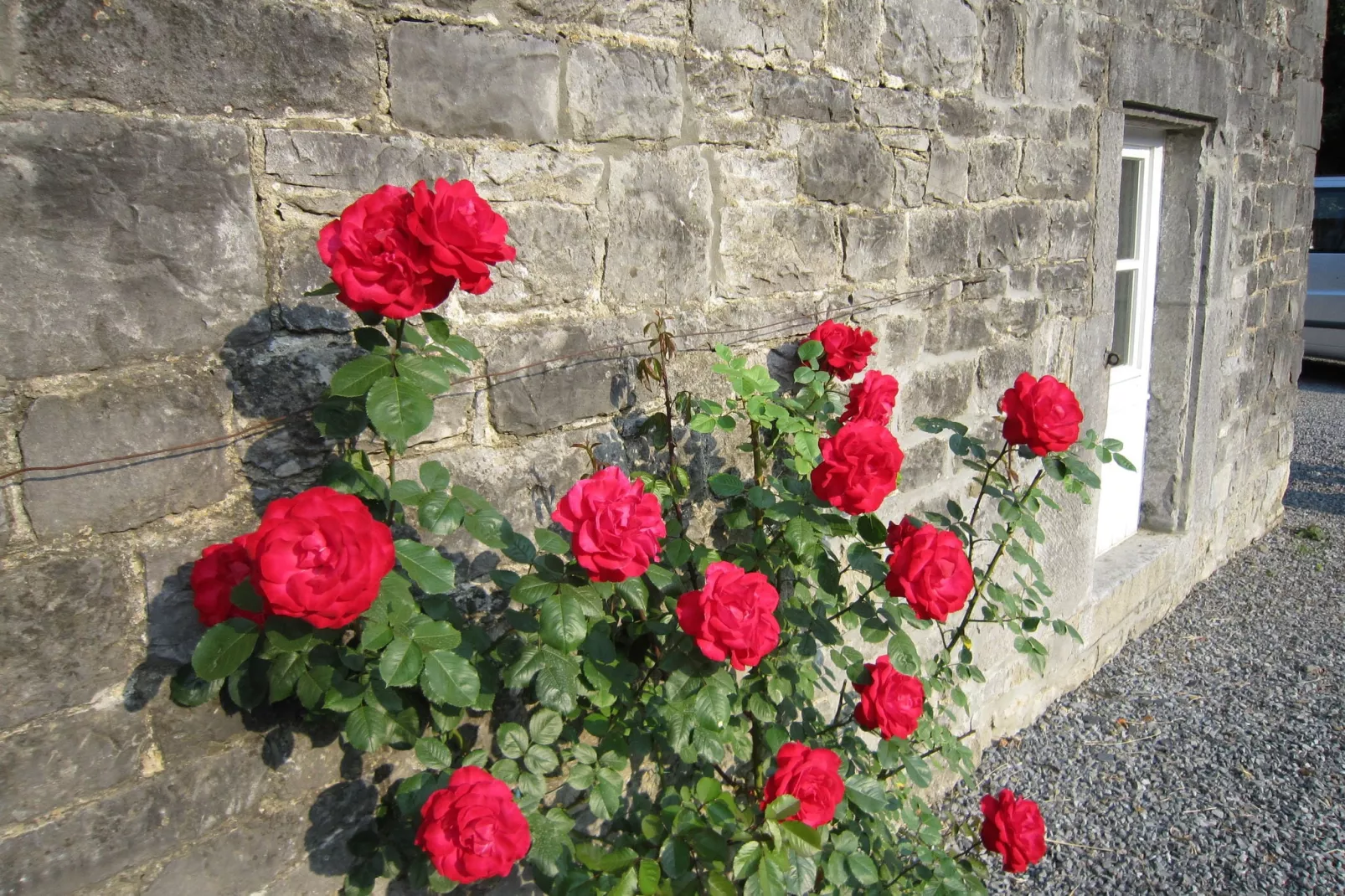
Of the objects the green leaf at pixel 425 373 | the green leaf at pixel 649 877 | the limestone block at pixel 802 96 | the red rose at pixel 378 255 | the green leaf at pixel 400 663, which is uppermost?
the limestone block at pixel 802 96

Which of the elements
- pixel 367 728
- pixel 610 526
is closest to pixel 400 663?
pixel 367 728

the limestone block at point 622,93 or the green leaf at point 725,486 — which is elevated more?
the limestone block at point 622,93

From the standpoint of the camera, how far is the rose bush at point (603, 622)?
128 cm

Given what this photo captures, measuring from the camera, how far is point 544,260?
179cm

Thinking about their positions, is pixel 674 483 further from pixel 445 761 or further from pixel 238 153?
pixel 238 153

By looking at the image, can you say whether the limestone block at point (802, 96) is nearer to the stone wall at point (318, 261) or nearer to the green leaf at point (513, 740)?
the stone wall at point (318, 261)

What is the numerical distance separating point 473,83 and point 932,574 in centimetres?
119

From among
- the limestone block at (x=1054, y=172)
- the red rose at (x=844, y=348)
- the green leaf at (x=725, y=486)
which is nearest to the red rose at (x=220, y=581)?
the green leaf at (x=725, y=486)

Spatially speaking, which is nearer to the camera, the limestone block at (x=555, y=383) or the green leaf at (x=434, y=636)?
the green leaf at (x=434, y=636)

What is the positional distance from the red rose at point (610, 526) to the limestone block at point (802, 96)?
1163 mm

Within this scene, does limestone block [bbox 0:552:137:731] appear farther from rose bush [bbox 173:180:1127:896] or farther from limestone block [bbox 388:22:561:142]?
limestone block [bbox 388:22:561:142]

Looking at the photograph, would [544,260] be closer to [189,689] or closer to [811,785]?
[189,689]

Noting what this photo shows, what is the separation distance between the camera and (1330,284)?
10312 millimetres

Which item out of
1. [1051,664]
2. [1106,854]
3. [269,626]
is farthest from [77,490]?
[1051,664]
